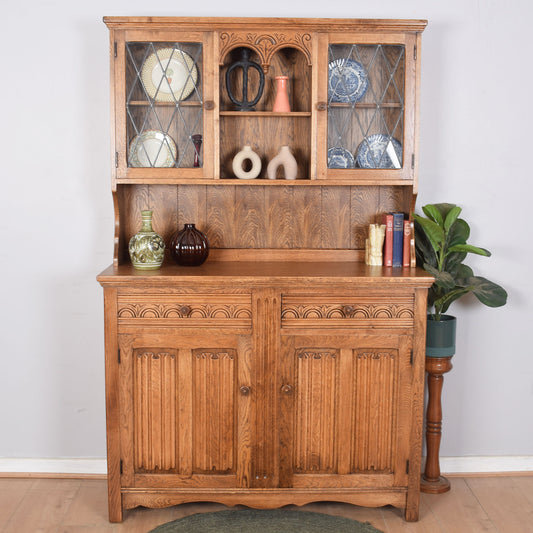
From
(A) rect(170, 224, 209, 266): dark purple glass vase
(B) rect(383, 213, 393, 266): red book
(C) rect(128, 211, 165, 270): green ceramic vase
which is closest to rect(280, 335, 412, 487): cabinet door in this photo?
(B) rect(383, 213, 393, 266): red book

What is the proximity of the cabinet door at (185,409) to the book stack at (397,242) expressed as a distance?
73 cm

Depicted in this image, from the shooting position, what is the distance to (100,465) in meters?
3.25

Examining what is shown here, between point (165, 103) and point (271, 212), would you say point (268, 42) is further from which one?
point (271, 212)

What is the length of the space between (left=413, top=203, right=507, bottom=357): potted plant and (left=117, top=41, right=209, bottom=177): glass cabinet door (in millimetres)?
1002

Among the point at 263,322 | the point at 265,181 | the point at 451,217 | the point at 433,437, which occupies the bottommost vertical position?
the point at 433,437

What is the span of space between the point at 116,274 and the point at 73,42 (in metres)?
1.10

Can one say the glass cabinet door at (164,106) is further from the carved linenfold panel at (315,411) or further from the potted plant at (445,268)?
the potted plant at (445,268)

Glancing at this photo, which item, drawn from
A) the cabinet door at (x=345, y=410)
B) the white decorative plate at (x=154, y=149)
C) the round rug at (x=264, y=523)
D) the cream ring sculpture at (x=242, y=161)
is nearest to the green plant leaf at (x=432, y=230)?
the cabinet door at (x=345, y=410)

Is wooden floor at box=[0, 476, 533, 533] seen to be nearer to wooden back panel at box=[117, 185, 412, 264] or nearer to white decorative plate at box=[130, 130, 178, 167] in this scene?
wooden back panel at box=[117, 185, 412, 264]

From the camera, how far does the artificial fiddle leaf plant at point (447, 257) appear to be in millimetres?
2877

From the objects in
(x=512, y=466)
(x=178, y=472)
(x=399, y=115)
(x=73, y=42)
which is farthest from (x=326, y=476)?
(x=73, y=42)

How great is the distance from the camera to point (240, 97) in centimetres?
300

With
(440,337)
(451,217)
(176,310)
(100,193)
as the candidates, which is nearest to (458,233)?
(451,217)

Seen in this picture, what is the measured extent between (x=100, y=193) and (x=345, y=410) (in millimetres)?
1448
